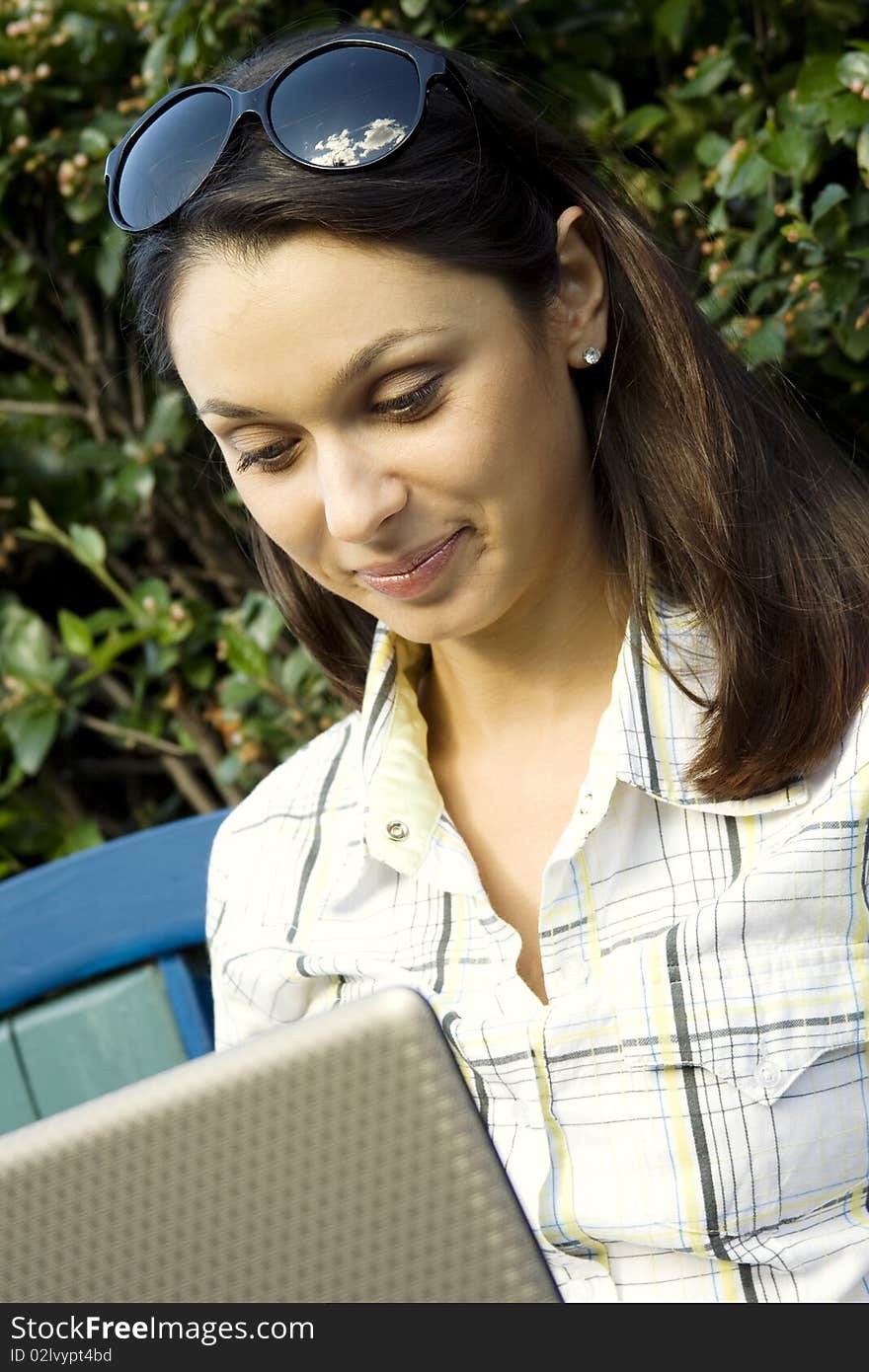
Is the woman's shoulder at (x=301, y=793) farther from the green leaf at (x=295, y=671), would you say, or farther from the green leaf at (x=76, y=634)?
the green leaf at (x=76, y=634)

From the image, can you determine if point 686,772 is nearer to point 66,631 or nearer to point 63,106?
point 66,631

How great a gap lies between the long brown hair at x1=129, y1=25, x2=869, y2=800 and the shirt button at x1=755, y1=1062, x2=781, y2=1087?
0.75 ft

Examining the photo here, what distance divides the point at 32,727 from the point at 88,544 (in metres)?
0.29

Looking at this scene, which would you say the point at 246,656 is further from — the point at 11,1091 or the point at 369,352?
the point at 369,352

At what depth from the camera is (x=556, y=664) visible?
4.50 ft

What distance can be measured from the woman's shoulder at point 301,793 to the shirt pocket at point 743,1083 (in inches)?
17.5

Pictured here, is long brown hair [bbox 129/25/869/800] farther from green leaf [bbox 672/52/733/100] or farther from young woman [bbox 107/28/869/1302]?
green leaf [bbox 672/52/733/100]

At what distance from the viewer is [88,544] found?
6.85 feet

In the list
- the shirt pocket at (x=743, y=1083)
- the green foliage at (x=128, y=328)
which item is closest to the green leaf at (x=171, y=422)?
the green foliage at (x=128, y=328)

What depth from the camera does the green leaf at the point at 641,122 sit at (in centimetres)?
173

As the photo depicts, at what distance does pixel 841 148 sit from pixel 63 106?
1.17m

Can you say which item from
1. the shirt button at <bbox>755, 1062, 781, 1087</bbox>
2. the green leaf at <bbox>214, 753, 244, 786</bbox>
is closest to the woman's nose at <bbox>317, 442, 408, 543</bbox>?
the shirt button at <bbox>755, 1062, 781, 1087</bbox>

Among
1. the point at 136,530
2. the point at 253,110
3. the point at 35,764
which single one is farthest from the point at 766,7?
the point at 35,764

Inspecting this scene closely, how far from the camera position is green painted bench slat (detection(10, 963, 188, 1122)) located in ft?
5.37
